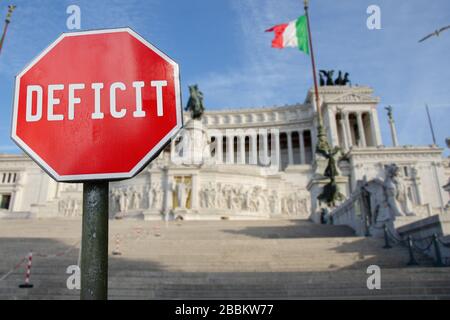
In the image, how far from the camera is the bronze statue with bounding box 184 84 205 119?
41000 millimetres

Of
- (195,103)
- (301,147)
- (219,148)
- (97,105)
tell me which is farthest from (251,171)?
(219,148)

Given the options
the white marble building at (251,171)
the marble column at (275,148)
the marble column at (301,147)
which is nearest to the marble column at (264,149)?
the white marble building at (251,171)

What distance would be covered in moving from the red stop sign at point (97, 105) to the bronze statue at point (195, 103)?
130ft

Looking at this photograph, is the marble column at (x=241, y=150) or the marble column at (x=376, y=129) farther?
the marble column at (x=241, y=150)

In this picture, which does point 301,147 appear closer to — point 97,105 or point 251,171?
point 251,171

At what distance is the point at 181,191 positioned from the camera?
1313 inches

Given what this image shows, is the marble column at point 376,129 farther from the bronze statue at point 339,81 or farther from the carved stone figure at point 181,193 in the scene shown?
the carved stone figure at point 181,193

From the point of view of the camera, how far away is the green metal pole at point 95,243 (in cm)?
158

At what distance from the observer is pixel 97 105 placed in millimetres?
1745

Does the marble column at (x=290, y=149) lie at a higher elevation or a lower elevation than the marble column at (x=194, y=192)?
higher

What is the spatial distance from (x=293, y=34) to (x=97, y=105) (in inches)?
1488

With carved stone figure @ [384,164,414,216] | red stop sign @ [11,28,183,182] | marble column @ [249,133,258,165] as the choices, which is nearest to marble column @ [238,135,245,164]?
marble column @ [249,133,258,165]

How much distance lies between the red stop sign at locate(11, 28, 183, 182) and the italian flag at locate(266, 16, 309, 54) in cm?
3647
